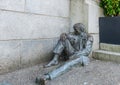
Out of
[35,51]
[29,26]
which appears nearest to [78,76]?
[35,51]

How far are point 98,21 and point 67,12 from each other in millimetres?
997

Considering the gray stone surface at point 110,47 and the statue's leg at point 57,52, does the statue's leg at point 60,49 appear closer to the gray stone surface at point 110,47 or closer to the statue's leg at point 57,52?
the statue's leg at point 57,52

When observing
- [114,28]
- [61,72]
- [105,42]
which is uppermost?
[114,28]

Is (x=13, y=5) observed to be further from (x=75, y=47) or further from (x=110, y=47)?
(x=110, y=47)

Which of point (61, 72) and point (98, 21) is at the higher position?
point (98, 21)

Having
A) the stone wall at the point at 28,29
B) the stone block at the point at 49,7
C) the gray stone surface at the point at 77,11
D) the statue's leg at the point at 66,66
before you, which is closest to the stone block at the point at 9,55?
the stone wall at the point at 28,29

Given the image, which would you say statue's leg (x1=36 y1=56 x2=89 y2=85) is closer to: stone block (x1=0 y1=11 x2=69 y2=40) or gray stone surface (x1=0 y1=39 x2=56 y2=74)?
gray stone surface (x1=0 y1=39 x2=56 y2=74)

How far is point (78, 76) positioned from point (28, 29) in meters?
1.63

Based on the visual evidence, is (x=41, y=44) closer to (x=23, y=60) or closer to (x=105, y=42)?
(x=23, y=60)

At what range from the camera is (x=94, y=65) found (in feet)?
15.6

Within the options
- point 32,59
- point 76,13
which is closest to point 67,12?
point 76,13

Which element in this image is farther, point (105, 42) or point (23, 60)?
point (105, 42)

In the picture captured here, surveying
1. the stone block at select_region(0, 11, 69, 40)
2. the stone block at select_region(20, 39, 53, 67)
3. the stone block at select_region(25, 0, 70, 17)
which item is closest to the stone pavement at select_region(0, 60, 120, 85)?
the stone block at select_region(20, 39, 53, 67)

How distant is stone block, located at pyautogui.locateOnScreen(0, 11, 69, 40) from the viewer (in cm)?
417
